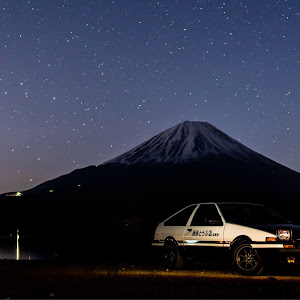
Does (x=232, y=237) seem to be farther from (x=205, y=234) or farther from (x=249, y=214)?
(x=249, y=214)

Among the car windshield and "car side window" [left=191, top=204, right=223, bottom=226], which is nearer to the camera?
the car windshield

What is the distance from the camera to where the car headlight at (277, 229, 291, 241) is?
49.2ft

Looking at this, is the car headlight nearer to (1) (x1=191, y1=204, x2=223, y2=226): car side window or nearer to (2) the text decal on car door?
(1) (x1=191, y1=204, x2=223, y2=226): car side window

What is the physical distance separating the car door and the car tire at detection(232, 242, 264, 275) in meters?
0.49

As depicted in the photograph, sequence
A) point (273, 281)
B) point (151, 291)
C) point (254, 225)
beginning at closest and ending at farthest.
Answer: point (151, 291), point (273, 281), point (254, 225)

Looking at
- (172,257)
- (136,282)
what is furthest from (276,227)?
(136,282)

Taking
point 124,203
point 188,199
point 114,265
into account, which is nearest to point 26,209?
point 124,203

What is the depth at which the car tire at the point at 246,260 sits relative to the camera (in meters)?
15.1

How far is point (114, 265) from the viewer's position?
18547mm

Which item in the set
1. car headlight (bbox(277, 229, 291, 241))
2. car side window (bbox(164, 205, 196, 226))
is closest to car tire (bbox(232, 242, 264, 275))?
car headlight (bbox(277, 229, 291, 241))

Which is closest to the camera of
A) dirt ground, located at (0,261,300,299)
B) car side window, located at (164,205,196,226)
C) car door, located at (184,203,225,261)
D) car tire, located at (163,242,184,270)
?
dirt ground, located at (0,261,300,299)

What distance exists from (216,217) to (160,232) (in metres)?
1.93

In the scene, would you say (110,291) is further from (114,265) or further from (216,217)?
(114,265)

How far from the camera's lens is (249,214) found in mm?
16406
